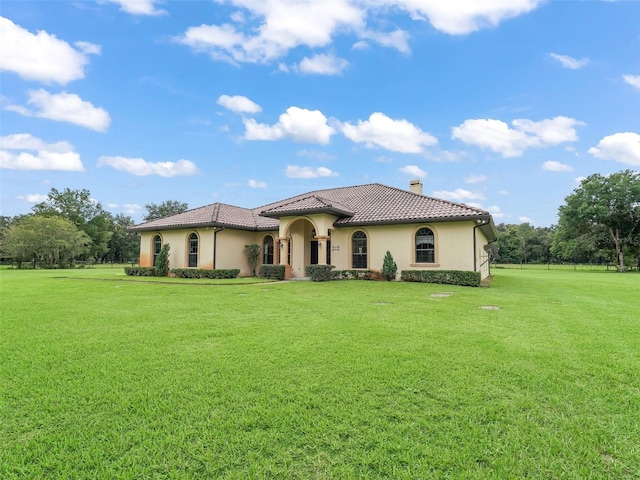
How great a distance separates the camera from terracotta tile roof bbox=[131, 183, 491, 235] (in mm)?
16000

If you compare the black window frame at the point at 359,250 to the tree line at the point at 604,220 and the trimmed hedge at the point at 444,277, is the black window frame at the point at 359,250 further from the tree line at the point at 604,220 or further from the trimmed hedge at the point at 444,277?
the tree line at the point at 604,220

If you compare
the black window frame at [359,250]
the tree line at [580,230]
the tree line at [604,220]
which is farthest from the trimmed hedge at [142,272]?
the tree line at [604,220]

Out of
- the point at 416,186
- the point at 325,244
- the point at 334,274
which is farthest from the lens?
the point at 416,186

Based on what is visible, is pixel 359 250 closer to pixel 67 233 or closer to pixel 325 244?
pixel 325 244

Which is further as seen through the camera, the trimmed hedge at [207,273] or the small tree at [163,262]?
the small tree at [163,262]

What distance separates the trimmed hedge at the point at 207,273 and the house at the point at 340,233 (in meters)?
0.47

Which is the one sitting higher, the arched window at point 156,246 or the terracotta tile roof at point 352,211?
the terracotta tile roof at point 352,211

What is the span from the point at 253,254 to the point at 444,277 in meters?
11.1

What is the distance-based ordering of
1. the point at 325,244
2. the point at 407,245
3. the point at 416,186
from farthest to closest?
the point at 416,186, the point at 325,244, the point at 407,245

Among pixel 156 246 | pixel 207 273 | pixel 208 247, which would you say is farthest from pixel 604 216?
pixel 156 246

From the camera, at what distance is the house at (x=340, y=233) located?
617 inches

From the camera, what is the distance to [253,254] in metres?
20.6

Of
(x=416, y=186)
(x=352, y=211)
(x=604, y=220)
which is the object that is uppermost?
(x=416, y=186)

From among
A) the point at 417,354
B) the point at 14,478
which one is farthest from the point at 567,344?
the point at 14,478
